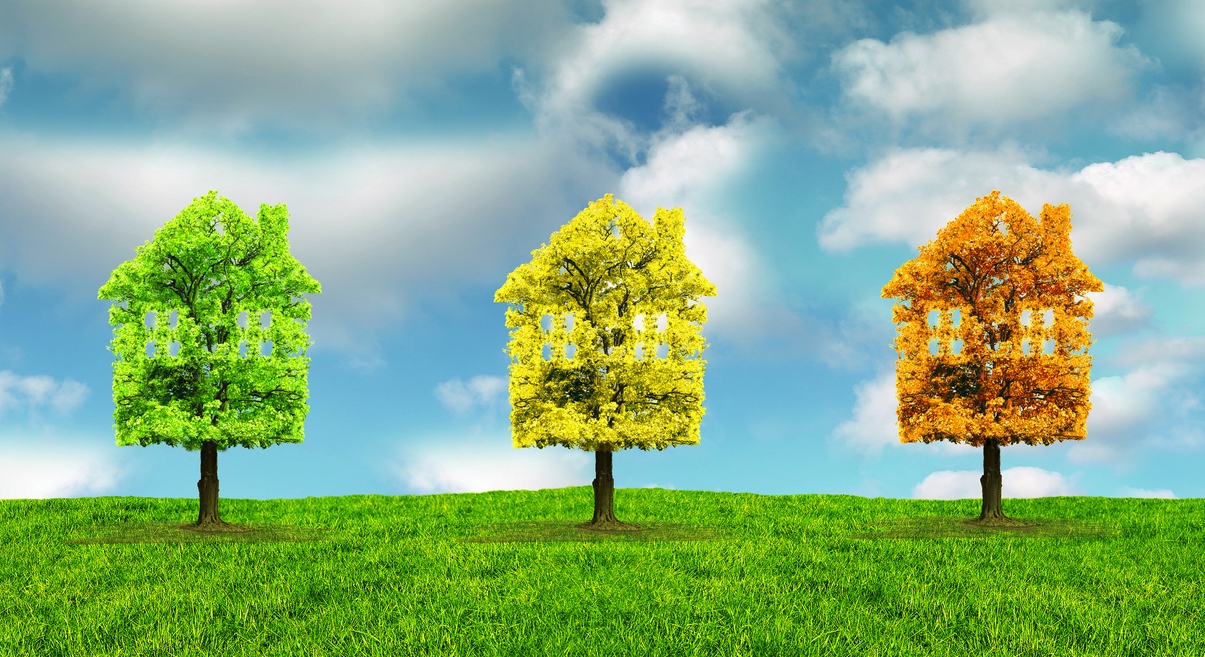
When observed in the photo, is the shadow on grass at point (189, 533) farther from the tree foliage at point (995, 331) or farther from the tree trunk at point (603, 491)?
the tree foliage at point (995, 331)

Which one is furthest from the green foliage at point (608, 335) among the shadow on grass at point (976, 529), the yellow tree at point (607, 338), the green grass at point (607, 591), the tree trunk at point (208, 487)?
the tree trunk at point (208, 487)

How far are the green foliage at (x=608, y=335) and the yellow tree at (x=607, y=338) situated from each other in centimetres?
3

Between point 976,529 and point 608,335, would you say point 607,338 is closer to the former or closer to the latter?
point 608,335

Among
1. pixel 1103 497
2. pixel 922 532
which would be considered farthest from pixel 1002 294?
pixel 1103 497

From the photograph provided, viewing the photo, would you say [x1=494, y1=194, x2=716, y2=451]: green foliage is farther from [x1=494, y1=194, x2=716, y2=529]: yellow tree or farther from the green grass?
the green grass

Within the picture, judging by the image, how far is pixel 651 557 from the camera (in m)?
17.7

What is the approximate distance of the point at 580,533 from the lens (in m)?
23.8

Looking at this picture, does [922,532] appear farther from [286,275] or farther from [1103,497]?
[286,275]

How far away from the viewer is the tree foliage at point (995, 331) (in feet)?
86.8

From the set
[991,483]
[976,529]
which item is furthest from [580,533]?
[991,483]

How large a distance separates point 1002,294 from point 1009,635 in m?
16.6

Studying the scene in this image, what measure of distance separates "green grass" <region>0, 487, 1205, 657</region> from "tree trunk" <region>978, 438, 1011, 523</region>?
5.12ft

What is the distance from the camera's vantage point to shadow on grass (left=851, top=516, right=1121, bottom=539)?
2423 cm

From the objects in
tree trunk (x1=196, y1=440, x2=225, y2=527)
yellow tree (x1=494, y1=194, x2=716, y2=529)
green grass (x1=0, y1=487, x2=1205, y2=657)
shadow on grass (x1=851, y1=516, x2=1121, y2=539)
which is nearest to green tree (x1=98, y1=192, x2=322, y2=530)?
tree trunk (x1=196, y1=440, x2=225, y2=527)
